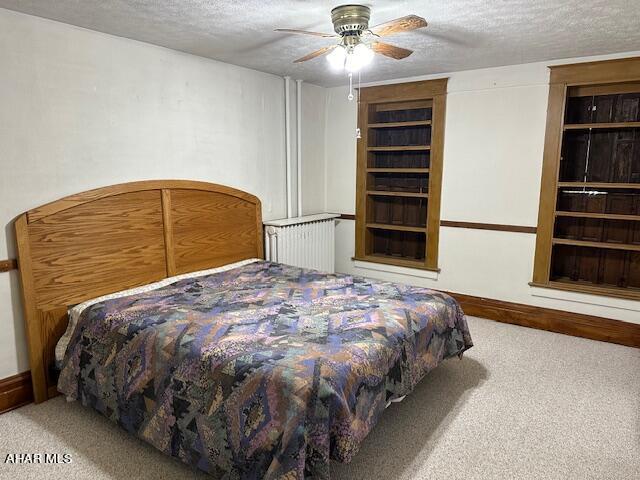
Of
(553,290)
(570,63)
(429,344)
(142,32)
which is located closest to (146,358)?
(429,344)

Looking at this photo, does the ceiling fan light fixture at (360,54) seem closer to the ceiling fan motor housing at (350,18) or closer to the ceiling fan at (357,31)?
the ceiling fan at (357,31)

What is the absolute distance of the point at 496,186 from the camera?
3.86 m

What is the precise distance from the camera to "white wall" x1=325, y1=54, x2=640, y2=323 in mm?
3605

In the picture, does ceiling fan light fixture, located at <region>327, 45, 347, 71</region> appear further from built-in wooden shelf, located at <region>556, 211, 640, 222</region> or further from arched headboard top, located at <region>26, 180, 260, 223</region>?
built-in wooden shelf, located at <region>556, 211, 640, 222</region>

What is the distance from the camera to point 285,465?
161 centimetres

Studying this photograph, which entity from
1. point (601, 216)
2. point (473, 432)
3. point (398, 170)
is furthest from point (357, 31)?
point (601, 216)

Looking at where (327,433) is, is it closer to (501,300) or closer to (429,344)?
Answer: (429,344)

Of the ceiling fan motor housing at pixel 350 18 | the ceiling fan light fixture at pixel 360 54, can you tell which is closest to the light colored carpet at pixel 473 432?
the ceiling fan light fixture at pixel 360 54

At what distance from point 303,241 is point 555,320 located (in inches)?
90.7

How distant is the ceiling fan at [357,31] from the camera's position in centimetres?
217

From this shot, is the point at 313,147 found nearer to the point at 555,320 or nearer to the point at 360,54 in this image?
the point at 360,54

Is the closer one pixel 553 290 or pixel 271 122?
pixel 553 290

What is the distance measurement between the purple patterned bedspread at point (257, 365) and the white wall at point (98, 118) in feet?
2.54

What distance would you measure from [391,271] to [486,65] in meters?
2.09
